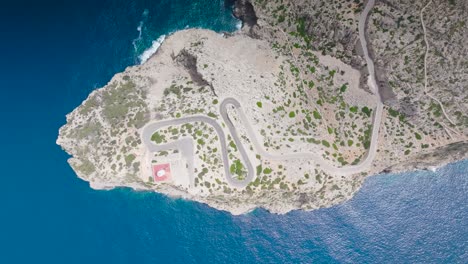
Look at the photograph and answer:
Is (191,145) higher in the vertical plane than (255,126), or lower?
higher

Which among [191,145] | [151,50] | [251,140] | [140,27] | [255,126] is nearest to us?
[191,145]

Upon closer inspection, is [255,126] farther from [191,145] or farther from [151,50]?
[151,50]

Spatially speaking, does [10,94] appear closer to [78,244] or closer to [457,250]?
[78,244]

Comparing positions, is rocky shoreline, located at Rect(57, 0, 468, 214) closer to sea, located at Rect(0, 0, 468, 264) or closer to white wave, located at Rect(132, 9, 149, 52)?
sea, located at Rect(0, 0, 468, 264)

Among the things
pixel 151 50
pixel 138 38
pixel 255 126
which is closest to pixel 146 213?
pixel 255 126

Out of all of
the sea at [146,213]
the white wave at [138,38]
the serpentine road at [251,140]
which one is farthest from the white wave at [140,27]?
the serpentine road at [251,140]

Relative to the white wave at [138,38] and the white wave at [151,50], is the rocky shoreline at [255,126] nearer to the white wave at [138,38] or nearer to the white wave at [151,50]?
the white wave at [151,50]
